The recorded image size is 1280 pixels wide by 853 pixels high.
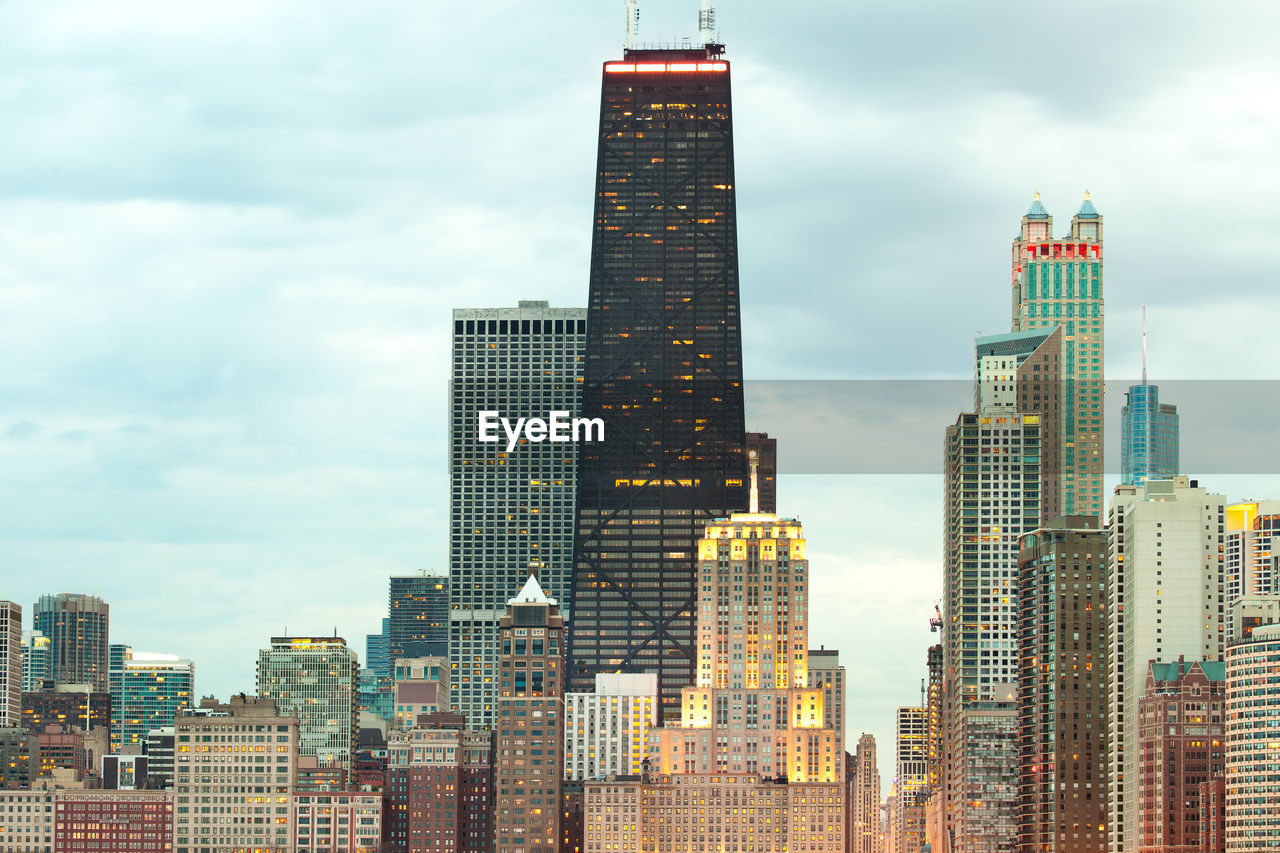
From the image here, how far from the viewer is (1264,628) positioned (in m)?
200

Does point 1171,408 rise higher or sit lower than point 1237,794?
higher

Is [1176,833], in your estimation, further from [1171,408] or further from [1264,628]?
[1171,408]

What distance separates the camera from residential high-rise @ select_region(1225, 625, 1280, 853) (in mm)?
190000

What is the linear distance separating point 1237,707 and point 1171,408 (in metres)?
23.7

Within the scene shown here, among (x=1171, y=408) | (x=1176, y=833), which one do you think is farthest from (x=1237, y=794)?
(x=1171, y=408)

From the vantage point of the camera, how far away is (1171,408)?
19000cm

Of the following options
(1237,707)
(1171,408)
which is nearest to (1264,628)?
(1237,707)

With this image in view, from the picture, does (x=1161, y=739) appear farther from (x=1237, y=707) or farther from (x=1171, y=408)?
(x=1171, y=408)

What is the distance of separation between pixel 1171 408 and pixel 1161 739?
26045mm

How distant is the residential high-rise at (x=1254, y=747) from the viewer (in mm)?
190000

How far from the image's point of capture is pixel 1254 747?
636 feet

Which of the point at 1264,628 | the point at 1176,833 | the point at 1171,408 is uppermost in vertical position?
the point at 1171,408

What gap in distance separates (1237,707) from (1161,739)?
609 centimetres

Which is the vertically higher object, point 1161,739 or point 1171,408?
point 1171,408
